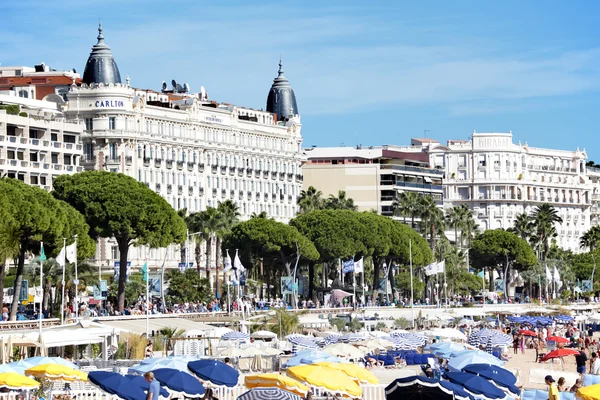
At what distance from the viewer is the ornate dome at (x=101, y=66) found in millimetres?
121562

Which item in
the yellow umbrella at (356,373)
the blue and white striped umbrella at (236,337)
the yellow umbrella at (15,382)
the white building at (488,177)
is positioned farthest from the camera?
the white building at (488,177)

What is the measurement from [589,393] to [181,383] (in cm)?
992

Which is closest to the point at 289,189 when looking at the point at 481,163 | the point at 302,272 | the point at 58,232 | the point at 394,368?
the point at 302,272

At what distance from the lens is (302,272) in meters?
128

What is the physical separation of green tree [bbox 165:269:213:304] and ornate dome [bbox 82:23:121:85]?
86.3 feet

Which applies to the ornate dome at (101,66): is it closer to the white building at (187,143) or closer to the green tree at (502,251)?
the white building at (187,143)

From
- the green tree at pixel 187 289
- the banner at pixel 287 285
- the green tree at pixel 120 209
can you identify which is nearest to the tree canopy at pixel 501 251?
the green tree at pixel 187 289

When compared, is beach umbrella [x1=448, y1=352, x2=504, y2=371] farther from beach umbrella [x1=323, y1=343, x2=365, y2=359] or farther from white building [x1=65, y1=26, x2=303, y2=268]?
white building [x1=65, y1=26, x2=303, y2=268]

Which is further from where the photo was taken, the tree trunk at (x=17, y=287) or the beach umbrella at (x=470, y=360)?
the tree trunk at (x=17, y=287)

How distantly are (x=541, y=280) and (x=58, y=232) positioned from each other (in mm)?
83527

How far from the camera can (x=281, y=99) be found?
15438cm

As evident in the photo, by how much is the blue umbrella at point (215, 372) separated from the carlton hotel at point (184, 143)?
71.2 meters

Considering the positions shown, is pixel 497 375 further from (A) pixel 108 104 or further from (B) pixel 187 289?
(A) pixel 108 104

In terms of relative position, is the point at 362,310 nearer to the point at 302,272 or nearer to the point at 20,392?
the point at 302,272
